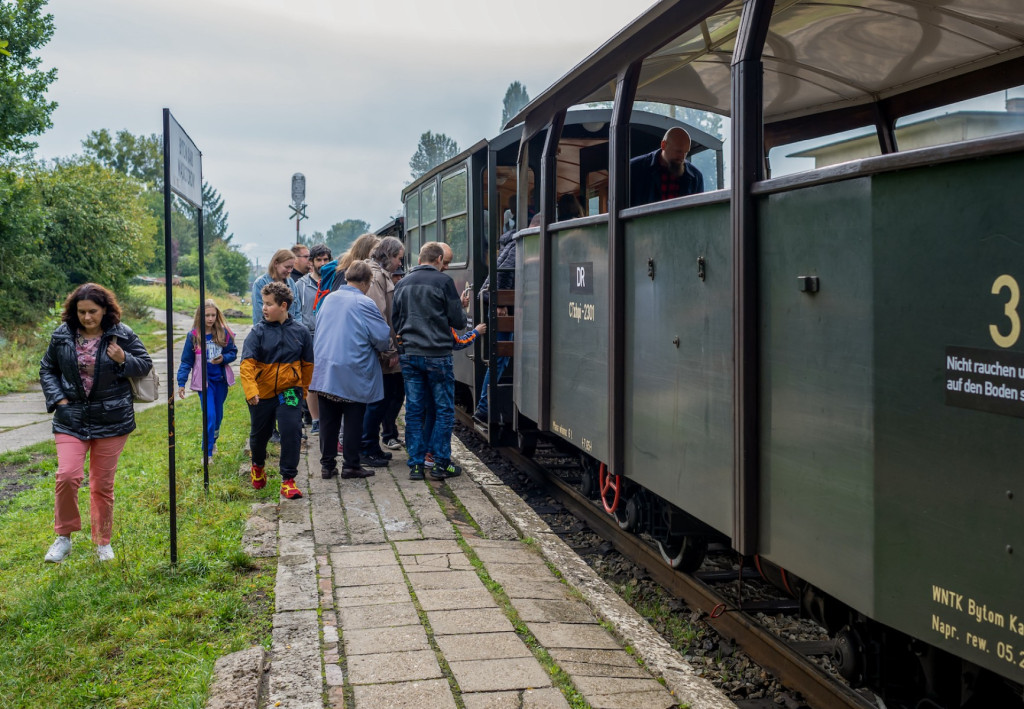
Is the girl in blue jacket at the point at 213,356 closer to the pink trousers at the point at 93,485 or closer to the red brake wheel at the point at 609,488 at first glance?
the pink trousers at the point at 93,485

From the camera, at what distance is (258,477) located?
24.1ft

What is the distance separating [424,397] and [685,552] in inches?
122

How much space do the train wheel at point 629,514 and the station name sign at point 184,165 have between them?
310 cm

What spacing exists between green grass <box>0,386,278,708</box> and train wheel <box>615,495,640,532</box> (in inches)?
83.1

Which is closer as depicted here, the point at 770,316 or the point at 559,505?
the point at 770,316

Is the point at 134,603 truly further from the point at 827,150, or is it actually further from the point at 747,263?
the point at 827,150

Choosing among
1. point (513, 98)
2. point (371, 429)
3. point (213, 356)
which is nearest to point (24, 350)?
point (213, 356)

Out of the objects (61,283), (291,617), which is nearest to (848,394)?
(291,617)

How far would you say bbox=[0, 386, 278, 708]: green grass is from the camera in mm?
3994

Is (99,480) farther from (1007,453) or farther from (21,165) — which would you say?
(21,165)

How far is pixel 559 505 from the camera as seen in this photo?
24.9ft

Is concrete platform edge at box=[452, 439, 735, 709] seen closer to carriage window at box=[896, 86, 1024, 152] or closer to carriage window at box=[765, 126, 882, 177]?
carriage window at box=[765, 126, 882, 177]

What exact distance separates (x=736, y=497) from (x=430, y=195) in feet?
26.6

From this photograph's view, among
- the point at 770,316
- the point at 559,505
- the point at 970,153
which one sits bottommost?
the point at 559,505
